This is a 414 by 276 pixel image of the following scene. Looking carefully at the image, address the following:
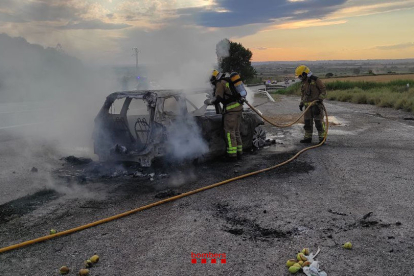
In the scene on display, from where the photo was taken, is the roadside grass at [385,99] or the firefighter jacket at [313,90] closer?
the firefighter jacket at [313,90]

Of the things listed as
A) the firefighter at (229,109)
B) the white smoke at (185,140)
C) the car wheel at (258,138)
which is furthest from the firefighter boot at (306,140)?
the white smoke at (185,140)

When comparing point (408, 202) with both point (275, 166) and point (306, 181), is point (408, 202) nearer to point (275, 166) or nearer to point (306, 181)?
point (306, 181)

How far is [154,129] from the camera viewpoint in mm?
6258

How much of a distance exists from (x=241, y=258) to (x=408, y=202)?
2.94 meters

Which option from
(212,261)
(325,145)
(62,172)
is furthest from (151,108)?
(325,145)

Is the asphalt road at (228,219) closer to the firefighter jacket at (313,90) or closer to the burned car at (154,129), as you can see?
the burned car at (154,129)

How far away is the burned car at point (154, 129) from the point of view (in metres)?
6.29

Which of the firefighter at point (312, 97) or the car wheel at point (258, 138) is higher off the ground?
the firefighter at point (312, 97)

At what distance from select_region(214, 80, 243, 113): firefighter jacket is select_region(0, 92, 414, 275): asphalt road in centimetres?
116

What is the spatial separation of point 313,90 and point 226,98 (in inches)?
128

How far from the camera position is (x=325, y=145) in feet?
30.6

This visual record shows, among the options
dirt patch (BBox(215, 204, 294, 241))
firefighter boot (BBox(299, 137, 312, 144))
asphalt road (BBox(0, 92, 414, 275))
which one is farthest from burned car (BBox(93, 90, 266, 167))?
firefighter boot (BBox(299, 137, 312, 144))

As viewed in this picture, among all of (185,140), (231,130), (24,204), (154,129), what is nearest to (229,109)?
(231,130)

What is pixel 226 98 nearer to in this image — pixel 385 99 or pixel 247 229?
pixel 247 229
